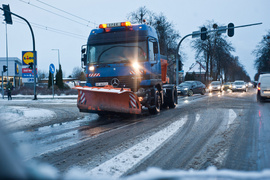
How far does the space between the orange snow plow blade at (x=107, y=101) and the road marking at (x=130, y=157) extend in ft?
10.4

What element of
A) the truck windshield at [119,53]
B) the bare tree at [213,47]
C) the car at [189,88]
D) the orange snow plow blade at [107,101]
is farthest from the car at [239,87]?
the orange snow plow blade at [107,101]

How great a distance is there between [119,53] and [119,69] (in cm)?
61

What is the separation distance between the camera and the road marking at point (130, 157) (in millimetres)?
3619

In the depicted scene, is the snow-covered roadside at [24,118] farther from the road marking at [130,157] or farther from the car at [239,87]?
the car at [239,87]

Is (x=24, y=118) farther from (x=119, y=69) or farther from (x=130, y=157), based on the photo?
(x=130, y=157)

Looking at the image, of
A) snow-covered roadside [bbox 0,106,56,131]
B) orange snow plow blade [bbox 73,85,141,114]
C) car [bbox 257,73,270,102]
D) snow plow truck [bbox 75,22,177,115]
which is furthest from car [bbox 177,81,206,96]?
orange snow plow blade [bbox 73,85,141,114]

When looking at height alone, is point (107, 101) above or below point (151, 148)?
above

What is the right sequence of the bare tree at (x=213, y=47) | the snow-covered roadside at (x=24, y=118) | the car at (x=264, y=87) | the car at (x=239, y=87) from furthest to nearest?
the bare tree at (x=213, y=47), the car at (x=239, y=87), the car at (x=264, y=87), the snow-covered roadside at (x=24, y=118)

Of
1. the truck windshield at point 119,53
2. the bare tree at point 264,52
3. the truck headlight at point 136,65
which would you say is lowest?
the truck headlight at point 136,65

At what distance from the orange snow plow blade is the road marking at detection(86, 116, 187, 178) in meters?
3.16

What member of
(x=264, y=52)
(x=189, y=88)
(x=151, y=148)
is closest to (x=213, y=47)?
(x=264, y=52)

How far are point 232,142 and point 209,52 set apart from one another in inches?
1997

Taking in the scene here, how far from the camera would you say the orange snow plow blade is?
925 cm

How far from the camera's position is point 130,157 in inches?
171
